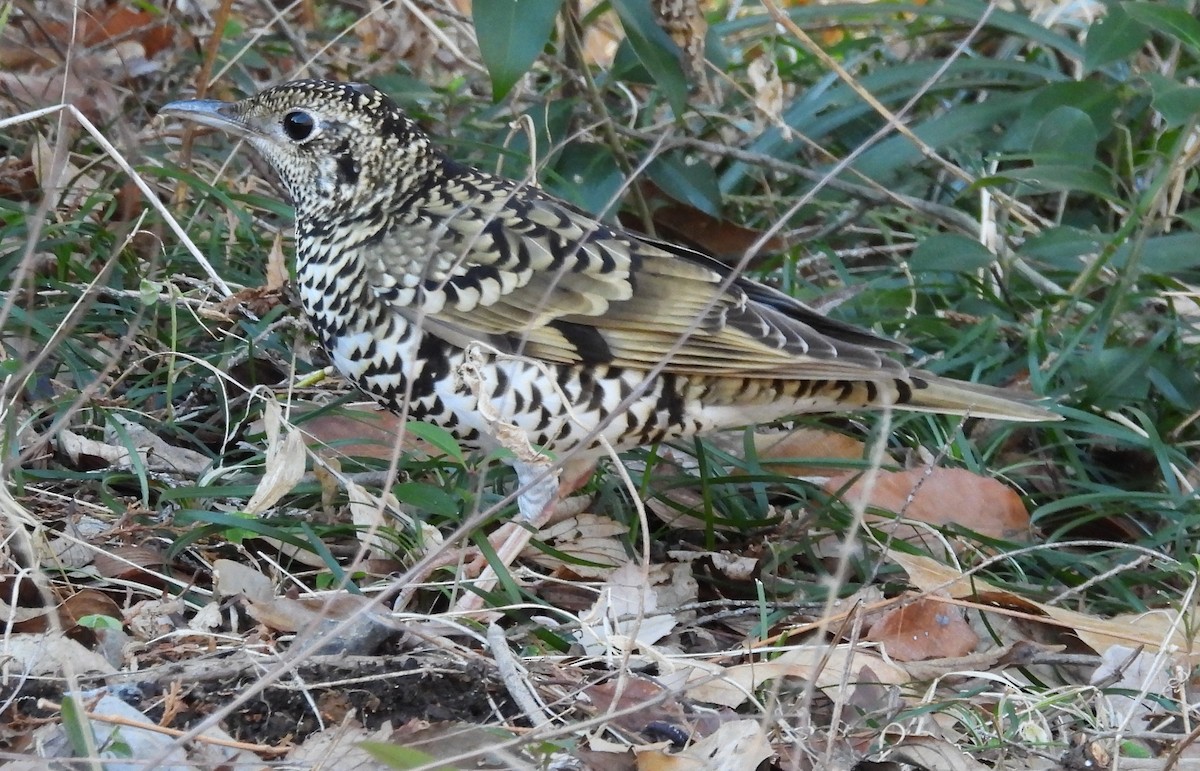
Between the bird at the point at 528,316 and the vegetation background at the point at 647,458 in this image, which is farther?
the bird at the point at 528,316

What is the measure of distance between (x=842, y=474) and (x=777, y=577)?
0.62 m

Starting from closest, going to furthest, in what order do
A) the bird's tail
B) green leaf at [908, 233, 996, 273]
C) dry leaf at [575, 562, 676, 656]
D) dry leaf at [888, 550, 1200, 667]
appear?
dry leaf at [575, 562, 676, 656]
dry leaf at [888, 550, 1200, 667]
the bird's tail
green leaf at [908, 233, 996, 273]

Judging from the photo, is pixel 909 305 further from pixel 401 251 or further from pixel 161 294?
pixel 161 294

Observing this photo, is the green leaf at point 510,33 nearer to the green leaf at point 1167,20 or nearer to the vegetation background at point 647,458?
the vegetation background at point 647,458

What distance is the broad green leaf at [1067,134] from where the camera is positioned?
4.70 m

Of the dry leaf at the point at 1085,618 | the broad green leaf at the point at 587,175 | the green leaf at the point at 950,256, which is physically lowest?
the dry leaf at the point at 1085,618

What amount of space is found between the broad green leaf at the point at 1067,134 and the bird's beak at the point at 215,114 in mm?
2564

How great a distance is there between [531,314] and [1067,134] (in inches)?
85.8

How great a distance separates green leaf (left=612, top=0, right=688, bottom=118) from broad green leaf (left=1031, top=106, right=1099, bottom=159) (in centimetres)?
121

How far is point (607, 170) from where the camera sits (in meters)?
5.26

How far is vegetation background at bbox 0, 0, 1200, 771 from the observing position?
2707 millimetres

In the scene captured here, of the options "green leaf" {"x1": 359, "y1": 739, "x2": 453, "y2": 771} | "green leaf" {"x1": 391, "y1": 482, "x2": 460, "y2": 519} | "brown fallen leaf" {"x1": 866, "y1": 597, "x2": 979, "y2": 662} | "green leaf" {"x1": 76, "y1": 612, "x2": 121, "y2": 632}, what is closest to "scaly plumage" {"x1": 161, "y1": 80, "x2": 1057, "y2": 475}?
"green leaf" {"x1": 391, "y1": 482, "x2": 460, "y2": 519}

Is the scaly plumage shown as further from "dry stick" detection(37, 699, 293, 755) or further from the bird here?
"dry stick" detection(37, 699, 293, 755)

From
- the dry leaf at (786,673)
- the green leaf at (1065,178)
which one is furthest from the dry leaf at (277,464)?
the green leaf at (1065,178)
